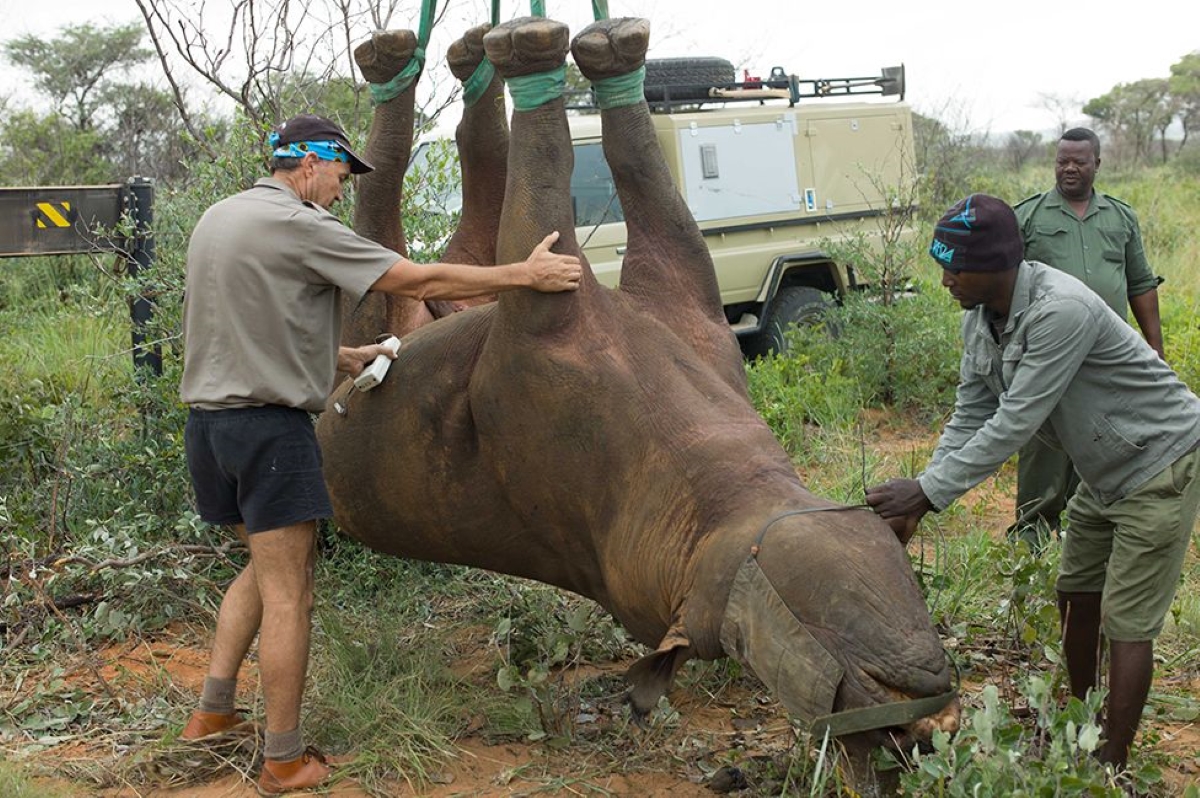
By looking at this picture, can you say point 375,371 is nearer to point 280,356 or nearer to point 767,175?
point 280,356

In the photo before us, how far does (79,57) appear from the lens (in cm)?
2170

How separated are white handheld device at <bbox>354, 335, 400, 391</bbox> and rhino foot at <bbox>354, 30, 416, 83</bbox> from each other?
3.73 feet

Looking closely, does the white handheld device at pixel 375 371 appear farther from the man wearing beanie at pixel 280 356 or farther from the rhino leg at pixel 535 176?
the rhino leg at pixel 535 176

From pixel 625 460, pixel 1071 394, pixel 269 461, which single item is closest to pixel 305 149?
pixel 269 461

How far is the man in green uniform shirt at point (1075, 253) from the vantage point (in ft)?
20.5

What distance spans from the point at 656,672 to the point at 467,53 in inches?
103

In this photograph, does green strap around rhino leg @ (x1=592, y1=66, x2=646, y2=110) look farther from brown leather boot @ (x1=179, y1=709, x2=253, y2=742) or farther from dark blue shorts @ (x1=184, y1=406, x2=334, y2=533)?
brown leather boot @ (x1=179, y1=709, x2=253, y2=742)

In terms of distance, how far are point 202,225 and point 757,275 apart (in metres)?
7.21

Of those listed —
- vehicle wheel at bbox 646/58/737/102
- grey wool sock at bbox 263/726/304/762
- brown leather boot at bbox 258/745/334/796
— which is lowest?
brown leather boot at bbox 258/745/334/796

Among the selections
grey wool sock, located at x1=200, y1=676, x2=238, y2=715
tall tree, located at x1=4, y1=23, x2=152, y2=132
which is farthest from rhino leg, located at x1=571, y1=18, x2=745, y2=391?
tall tree, located at x1=4, y1=23, x2=152, y2=132

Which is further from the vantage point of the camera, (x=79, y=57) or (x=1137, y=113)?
(x=1137, y=113)

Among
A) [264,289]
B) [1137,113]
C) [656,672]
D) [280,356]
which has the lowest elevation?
[1137,113]

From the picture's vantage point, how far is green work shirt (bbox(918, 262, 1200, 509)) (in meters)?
3.78

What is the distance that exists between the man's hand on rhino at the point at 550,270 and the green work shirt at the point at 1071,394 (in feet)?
3.72
